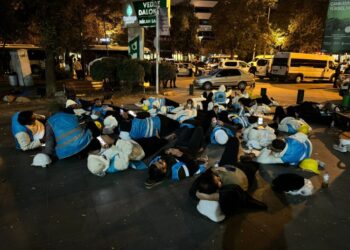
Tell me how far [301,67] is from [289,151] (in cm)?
1896

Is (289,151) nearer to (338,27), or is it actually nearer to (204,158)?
(204,158)

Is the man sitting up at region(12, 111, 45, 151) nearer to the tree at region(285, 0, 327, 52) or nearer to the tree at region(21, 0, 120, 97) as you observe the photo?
the tree at region(21, 0, 120, 97)

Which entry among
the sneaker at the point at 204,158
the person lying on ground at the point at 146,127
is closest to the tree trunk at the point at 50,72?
the person lying on ground at the point at 146,127

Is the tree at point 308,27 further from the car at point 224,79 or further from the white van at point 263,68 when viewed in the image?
the car at point 224,79

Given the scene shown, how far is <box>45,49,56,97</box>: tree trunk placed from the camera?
42.8 feet

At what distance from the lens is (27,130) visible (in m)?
6.37

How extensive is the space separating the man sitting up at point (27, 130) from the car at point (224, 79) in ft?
40.0

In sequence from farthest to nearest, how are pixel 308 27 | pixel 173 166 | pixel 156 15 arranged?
pixel 308 27 < pixel 156 15 < pixel 173 166

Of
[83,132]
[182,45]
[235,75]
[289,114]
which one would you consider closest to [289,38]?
[182,45]

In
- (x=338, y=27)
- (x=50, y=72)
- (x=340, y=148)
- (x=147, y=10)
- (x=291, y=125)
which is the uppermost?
(x=147, y=10)

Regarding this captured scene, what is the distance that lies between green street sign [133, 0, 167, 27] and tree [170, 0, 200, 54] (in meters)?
16.0

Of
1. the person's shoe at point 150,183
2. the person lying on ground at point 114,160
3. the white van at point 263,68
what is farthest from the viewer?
the white van at point 263,68

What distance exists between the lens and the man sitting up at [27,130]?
6.04 m

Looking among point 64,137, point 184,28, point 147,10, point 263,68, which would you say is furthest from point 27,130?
point 184,28
